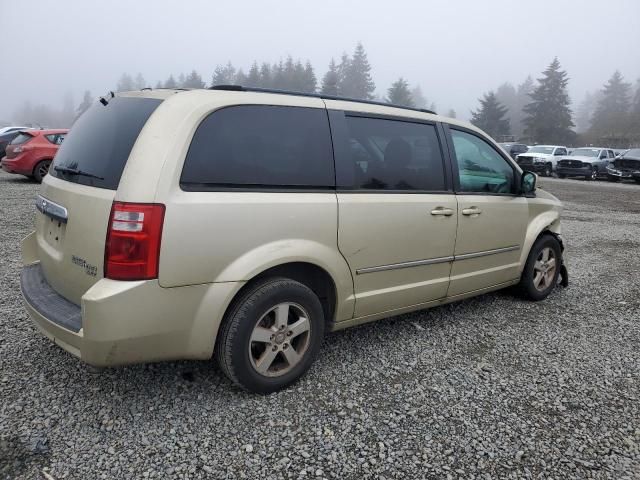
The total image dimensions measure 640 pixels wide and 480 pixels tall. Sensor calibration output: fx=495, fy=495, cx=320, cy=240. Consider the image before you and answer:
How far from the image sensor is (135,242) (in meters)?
2.41

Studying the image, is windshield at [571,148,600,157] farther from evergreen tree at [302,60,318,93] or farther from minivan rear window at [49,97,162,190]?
evergreen tree at [302,60,318,93]

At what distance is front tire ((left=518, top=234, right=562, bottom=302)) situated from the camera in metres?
4.75

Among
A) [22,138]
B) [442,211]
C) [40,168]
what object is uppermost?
[22,138]

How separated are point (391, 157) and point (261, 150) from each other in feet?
3.51

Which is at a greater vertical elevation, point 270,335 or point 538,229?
point 538,229

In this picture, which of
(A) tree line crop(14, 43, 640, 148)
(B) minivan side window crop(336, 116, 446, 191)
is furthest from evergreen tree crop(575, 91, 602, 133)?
(B) minivan side window crop(336, 116, 446, 191)

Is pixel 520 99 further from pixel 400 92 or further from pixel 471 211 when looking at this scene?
pixel 471 211

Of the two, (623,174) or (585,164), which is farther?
(585,164)

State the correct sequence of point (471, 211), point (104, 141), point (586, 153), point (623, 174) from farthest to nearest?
point (586, 153) → point (623, 174) → point (471, 211) → point (104, 141)

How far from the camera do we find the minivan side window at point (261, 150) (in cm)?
265

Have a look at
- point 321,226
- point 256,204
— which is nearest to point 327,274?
point 321,226

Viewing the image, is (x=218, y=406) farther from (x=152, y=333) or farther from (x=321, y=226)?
(x=321, y=226)

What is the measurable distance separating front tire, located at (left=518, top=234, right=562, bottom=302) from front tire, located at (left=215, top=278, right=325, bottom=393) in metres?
2.57

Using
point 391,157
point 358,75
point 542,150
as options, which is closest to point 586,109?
point 358,75
